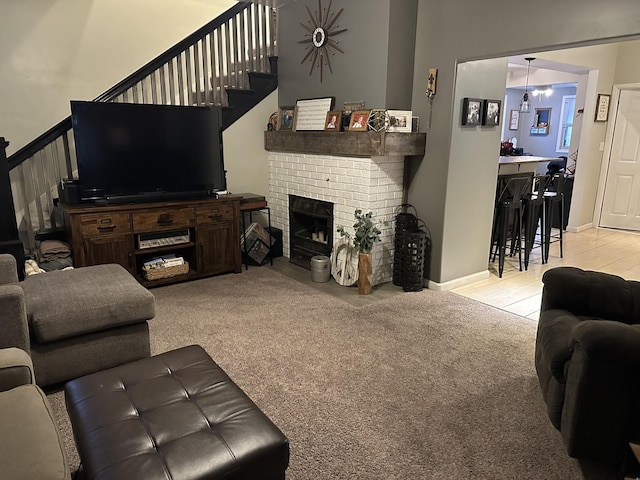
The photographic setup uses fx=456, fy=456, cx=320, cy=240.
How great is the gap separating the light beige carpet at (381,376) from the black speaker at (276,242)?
3.04 ft

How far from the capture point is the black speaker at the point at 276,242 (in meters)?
4.94

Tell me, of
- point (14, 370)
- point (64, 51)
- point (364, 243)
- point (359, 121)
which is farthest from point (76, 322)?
point (64, 51)

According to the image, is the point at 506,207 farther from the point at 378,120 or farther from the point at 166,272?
the point at 166,272

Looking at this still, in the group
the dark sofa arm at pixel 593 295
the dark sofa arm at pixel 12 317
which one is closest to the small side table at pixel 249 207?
the dark sofa arm at pixel 12 317

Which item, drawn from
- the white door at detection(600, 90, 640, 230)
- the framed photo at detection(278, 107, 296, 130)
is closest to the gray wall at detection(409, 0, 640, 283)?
the framed photo at detection(278, 107, 296, 130)

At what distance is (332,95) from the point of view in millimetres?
4348

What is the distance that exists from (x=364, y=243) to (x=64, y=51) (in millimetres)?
3310

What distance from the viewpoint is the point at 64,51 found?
4254 millimetres

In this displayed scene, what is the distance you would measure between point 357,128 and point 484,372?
7.16 ft

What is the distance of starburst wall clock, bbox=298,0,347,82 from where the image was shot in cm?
420

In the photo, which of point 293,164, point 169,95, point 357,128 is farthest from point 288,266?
point 169,95

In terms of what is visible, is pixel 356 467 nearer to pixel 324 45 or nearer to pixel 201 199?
pixel 201 199

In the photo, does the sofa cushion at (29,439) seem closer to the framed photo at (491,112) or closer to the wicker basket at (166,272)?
the wicker basket at (166,272)

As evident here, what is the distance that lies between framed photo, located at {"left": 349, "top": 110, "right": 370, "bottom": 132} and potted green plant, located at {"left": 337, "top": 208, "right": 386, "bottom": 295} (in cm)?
70
